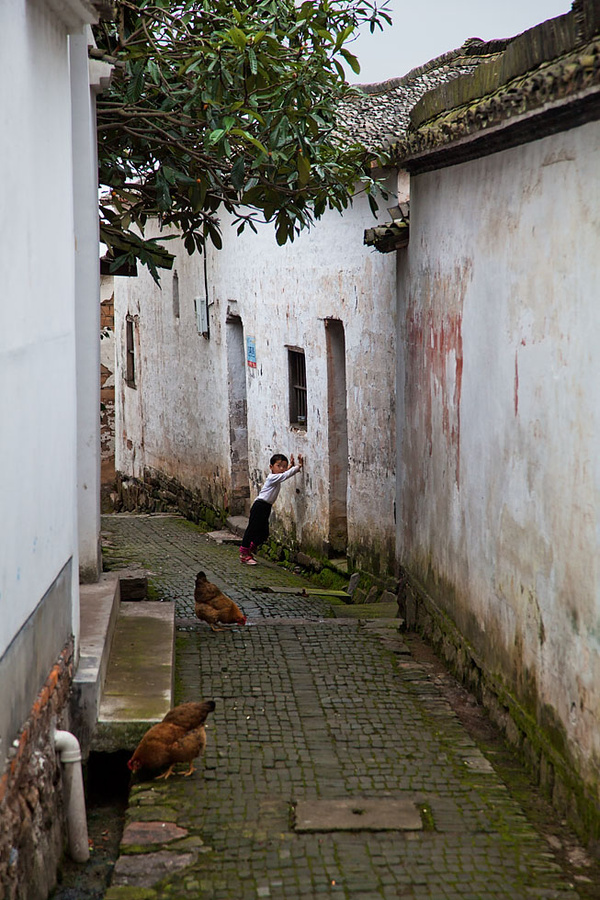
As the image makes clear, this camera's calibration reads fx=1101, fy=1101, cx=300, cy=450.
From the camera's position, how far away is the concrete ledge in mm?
6012

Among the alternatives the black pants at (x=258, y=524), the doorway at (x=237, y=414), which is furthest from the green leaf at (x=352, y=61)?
the doorway at (x=237, y=414)

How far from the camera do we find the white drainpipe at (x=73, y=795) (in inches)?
208

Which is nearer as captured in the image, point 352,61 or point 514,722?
point 514,722

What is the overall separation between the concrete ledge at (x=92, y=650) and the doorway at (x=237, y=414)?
7.58 meters

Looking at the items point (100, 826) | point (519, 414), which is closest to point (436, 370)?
point (519, 414)

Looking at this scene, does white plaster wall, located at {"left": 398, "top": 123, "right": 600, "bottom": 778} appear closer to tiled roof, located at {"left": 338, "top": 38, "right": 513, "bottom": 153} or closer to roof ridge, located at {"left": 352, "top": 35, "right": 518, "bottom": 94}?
tiled roof, located at {"left": 338, "top": 38, "right": 513, "bottom": 153}

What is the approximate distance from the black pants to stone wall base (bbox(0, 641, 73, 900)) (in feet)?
24.0

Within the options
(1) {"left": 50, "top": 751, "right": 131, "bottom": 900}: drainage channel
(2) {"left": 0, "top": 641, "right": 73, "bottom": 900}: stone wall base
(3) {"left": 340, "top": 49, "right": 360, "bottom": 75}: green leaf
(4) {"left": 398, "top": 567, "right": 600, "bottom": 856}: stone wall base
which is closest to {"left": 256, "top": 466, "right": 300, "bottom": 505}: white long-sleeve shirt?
(4) {"left": 398, "top": 567, "right": 600, "bottom": 856}: stone wall base

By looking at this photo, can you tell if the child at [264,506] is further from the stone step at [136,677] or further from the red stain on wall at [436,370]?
the stone step at [136,677]

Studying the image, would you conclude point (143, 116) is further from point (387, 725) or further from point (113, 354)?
point (113, 354)

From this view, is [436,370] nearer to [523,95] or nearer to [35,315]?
[523,95]

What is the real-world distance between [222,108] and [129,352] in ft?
46.1

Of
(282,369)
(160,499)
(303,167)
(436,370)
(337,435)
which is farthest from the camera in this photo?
(160,499)

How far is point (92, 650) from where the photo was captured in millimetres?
6520
